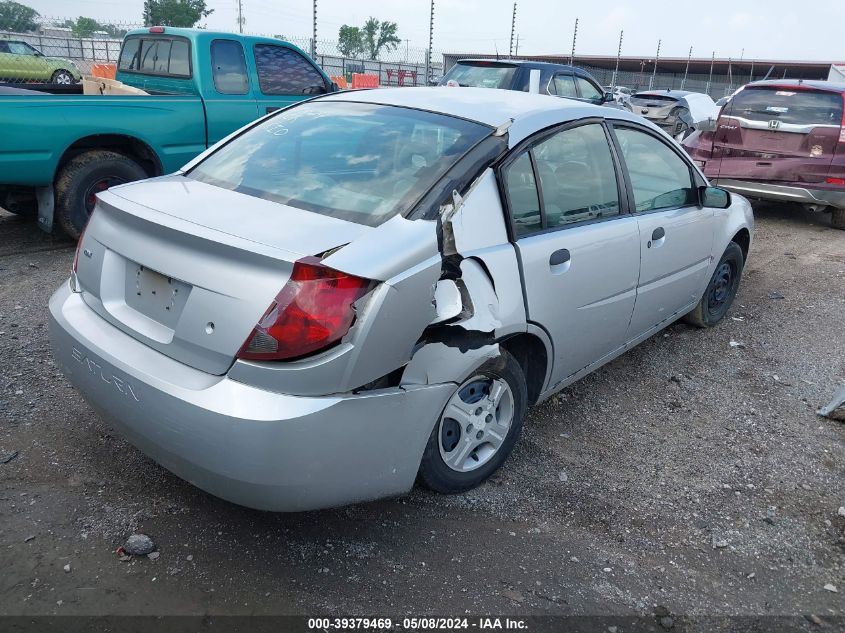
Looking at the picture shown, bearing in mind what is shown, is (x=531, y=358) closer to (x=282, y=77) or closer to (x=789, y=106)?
(x=282, y=77)

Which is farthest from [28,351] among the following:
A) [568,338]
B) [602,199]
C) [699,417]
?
[699,417]

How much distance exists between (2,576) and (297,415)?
1246mm

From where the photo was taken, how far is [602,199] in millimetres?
3502

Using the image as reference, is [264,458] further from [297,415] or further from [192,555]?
[192,555]

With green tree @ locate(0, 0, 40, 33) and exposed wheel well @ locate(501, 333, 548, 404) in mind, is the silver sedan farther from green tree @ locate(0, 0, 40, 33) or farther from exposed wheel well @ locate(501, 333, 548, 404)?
green tree @ locate(0, 0, 40, 33)

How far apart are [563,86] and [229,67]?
5212mm

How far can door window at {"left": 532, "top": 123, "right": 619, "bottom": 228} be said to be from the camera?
3164 millimetres

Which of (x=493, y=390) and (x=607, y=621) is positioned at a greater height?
(x=493, y=390)

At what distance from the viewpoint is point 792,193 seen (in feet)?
26.4

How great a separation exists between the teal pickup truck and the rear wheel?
6.53 m

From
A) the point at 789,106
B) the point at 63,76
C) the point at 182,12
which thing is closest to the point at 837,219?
the point at 789,106

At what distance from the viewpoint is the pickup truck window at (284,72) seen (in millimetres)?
7359

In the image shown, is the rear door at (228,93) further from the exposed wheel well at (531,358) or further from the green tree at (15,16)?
the green tree at (15,16)

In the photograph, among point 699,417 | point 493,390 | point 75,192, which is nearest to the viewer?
point 493,390
